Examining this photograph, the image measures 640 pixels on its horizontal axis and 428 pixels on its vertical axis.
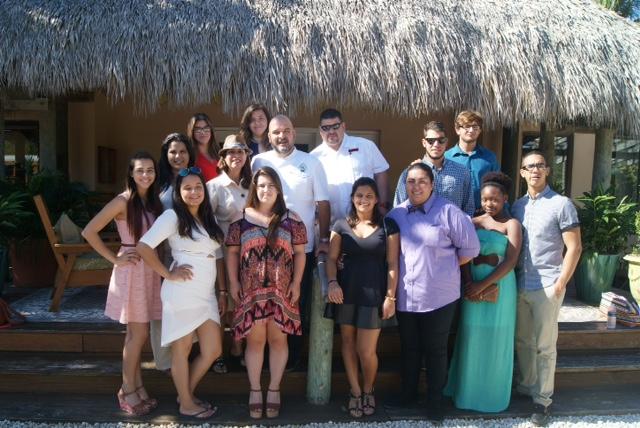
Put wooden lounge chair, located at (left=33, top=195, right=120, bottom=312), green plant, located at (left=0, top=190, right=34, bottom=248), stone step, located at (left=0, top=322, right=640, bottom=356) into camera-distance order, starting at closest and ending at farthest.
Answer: stone step, located at (left=0, top=322, right=640, bottom=356)
wooden lounge chair, located at (left=33, top=195, right=120, bottom=312)
green plant, located at (left=0, top=190, right=34, bottom=248)

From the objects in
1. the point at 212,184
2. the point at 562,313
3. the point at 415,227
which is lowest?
the point at 562,313

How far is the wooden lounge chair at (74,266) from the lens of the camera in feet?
13.6

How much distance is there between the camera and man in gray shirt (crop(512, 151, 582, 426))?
3031 millimetres

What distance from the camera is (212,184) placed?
3.16 metres

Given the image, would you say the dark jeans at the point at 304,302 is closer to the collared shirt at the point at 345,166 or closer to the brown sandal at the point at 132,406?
the collared shirt at the point at 345,166

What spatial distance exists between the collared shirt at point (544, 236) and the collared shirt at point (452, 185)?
0.41 metres

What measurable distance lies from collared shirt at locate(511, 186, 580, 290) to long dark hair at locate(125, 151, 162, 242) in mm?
2431

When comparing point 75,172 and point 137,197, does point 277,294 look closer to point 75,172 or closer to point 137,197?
point 137,197

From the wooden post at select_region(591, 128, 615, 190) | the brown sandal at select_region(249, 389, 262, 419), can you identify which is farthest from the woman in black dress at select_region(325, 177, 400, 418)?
the wooden post at select_region(591, 128, 615, 190)

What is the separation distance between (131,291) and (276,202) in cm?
106

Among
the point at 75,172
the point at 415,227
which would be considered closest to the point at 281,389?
the point at 415,227

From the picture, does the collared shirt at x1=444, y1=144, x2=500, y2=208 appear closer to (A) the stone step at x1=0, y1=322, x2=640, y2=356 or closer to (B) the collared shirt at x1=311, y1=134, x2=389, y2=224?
(B) the collared shirt at x1=311, y1=134, x2=389, y2=224

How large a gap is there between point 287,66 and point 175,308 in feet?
9.00

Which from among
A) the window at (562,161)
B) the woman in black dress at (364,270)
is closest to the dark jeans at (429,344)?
the woman in black dress at (364,270)
